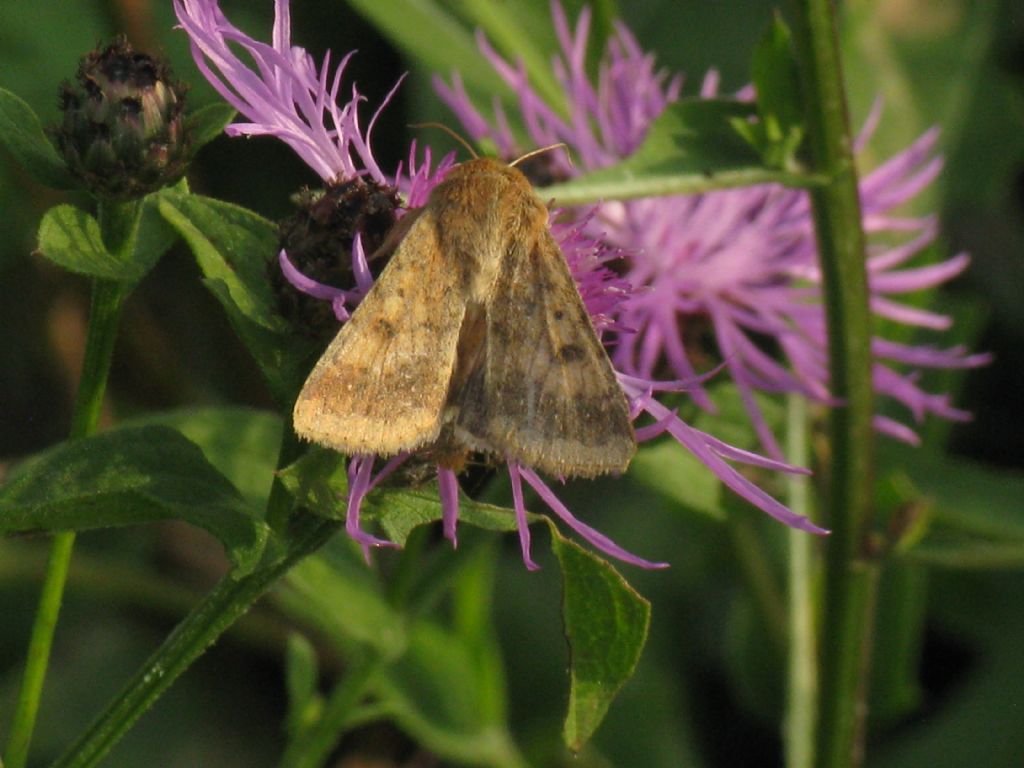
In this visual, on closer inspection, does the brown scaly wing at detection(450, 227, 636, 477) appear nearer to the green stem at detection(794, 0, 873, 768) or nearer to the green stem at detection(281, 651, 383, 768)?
the green stem at detection(794, 0, 873, 768)

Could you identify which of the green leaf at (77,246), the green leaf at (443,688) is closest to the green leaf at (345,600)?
the green leaf at (443,688)

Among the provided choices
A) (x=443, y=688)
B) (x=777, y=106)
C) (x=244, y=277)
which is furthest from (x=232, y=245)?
(x=443, y=688)

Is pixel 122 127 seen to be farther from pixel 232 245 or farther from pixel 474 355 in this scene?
pixel 474 355

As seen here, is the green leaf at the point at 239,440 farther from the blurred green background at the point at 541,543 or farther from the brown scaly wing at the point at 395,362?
the blurred green background at the point at 541,543

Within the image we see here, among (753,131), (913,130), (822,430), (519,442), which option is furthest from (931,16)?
(519,442)

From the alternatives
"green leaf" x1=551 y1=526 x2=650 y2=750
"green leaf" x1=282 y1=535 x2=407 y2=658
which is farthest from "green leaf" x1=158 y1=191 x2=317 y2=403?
"green leaf" x1=282 y1=535 x2=407 y2=658

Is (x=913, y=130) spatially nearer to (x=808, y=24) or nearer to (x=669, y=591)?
(x=669, y=591)
